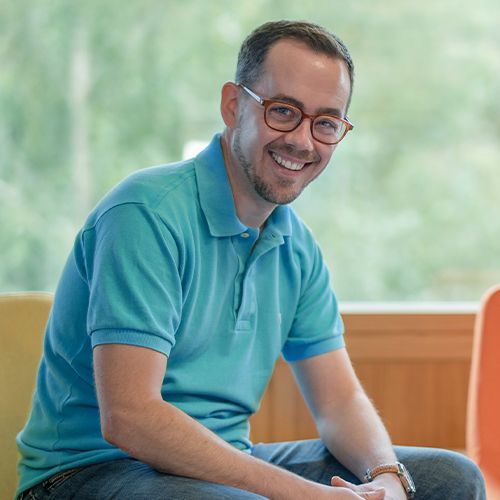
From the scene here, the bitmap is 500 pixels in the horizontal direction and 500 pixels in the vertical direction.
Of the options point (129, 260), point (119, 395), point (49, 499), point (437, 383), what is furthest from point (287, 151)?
point (437, 383)

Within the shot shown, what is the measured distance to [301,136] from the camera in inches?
62.2

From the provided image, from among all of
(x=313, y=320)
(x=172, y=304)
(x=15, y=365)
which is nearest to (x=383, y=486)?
(x=313, y=320)

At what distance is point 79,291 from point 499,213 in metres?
1.65

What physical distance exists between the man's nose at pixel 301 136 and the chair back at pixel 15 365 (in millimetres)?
598

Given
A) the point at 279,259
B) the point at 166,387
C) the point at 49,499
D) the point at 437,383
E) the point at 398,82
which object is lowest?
the point at 437,383

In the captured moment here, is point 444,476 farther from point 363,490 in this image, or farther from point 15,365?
point 15,365

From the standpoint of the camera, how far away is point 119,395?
4.46ft

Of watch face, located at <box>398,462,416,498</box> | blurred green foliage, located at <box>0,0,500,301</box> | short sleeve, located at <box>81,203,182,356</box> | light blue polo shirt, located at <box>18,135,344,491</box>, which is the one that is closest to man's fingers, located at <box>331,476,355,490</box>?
watch face, located at <box>398,462,416,498</box>

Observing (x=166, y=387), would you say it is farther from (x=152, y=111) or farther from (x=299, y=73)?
(x=152, y=111)

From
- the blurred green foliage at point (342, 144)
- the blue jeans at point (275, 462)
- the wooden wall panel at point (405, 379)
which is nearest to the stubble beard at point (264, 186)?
the blue jeans at point (275, 462)

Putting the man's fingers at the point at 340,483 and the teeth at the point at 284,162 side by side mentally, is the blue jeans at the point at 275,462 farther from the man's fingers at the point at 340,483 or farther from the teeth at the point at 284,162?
the teeth at the point at 284,162

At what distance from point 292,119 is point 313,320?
1.35 ft

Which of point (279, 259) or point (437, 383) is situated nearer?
point (279, 259)

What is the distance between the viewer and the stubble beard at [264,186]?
5.27 feet
